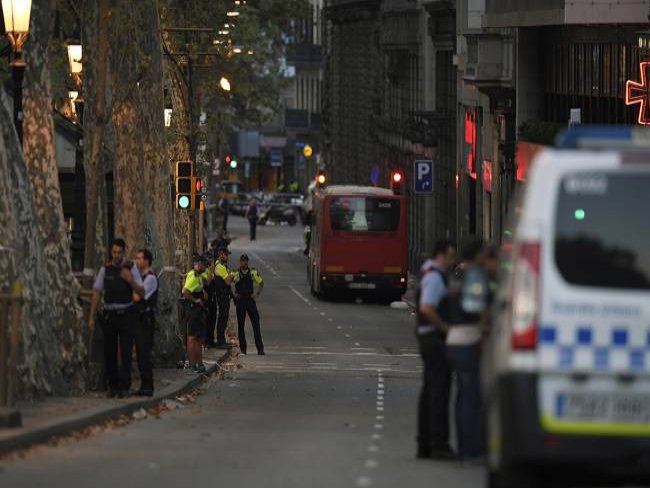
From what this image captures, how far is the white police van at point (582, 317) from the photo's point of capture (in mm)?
11633

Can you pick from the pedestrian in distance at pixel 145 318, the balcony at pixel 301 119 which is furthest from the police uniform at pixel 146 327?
the balcony at pixel 301 119

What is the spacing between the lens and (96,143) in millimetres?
24578

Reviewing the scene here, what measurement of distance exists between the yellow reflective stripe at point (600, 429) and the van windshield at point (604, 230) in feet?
2.58

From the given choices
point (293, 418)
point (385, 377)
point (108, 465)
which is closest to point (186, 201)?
point (385, 377)

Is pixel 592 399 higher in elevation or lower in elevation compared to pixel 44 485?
higher

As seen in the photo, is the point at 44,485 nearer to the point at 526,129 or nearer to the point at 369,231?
the point at 526,129

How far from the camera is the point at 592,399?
11.7 metres

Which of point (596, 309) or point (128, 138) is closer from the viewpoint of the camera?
point (596, 309)

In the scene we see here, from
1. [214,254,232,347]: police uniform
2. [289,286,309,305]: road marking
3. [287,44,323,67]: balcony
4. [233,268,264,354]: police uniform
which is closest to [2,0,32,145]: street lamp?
[233,268,264,354]: police uniform

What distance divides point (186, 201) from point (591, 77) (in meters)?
11.5

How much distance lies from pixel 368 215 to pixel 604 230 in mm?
45999

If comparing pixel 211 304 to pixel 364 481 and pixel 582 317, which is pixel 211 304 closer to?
pixel 364 481

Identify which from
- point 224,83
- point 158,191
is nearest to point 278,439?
point 158,191

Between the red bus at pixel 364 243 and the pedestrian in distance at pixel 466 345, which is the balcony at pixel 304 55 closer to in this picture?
the red bus at pixel 364 243
